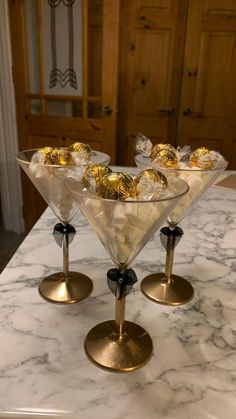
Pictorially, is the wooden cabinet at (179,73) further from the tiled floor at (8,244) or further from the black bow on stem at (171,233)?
the black bow on stem at (171,233)

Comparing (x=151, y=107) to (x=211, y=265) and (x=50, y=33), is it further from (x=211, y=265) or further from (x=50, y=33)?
(x=211, y=265)

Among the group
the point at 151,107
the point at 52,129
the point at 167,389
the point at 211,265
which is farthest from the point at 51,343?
the point at 151,107

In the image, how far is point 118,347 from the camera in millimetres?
623

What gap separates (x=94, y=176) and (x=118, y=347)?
30 cm

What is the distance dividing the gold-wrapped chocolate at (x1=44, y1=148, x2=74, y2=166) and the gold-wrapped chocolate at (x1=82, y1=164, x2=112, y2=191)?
4.1 inches

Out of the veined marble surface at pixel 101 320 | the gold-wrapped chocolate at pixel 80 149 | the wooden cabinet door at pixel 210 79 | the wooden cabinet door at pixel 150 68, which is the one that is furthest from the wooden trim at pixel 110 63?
the gold-wrapped chocolate at pixel 80 149

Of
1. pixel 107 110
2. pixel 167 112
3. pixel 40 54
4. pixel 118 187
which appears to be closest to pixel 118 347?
pixel 118 187

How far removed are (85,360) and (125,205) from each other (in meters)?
0.28

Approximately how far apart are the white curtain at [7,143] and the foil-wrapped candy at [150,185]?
1.99 m

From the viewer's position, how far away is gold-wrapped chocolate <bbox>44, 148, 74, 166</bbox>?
26.2 inches

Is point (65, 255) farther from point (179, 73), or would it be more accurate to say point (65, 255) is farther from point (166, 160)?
point (179, 73)

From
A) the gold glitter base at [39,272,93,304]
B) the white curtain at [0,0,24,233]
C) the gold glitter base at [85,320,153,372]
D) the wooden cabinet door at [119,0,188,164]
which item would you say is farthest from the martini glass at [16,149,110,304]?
the wooden cabinet door at [119,0,188,164]

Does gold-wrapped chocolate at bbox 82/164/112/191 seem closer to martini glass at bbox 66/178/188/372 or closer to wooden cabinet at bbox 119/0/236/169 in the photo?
martini glass at bbox 66/178/188/372

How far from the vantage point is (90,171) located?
1.87 feet
